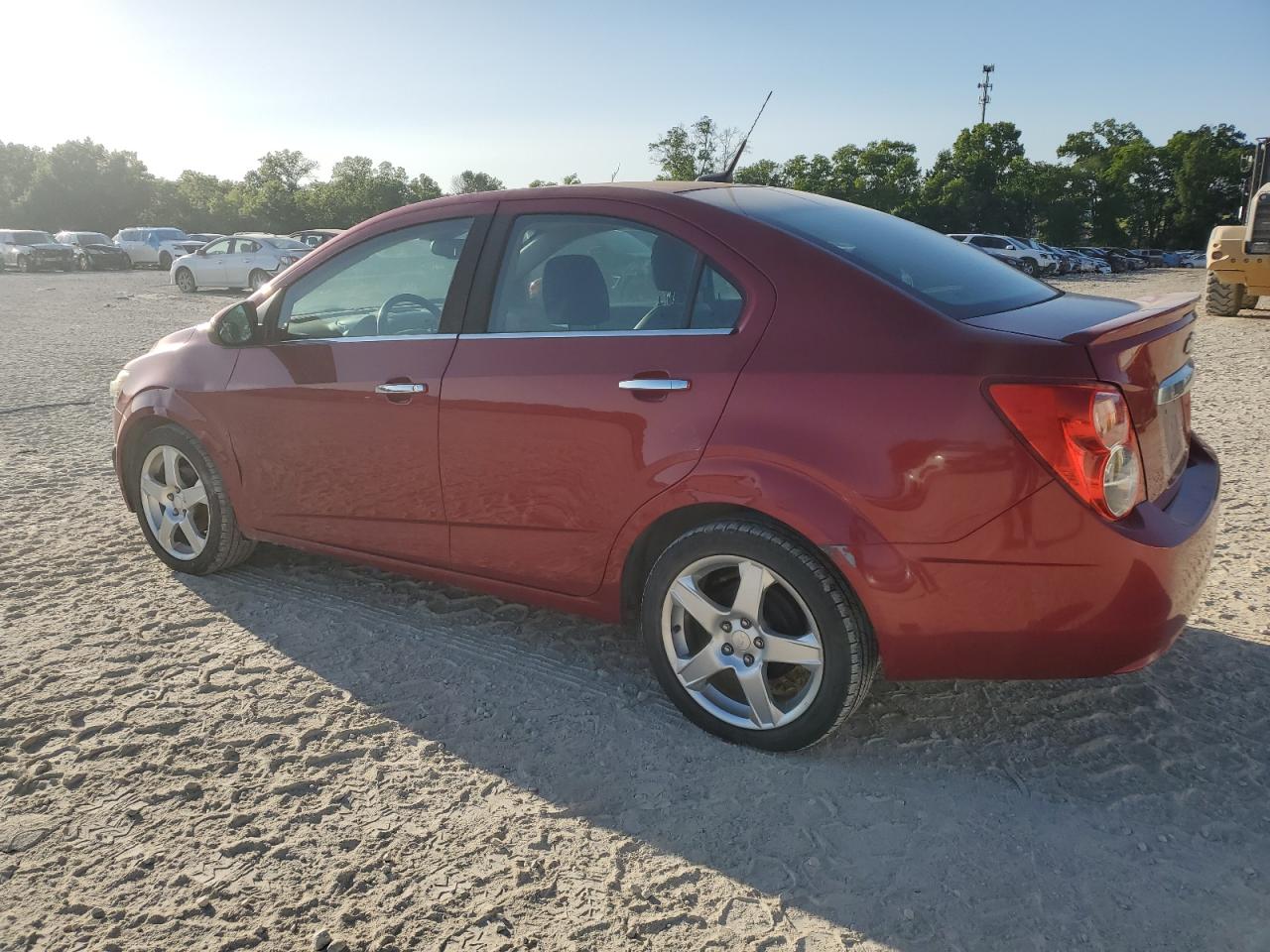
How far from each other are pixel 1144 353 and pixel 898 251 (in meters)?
0.84

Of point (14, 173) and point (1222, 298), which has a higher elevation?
point (14, 173)

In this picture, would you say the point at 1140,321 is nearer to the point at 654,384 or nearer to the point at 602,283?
the point at 654,384

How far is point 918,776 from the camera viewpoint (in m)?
2.88

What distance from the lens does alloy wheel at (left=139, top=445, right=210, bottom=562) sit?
439cm

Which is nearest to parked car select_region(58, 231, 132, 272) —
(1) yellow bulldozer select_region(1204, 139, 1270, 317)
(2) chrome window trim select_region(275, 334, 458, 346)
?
(1) yellow bulldozer select_region(1204, 139, 1270, 317)

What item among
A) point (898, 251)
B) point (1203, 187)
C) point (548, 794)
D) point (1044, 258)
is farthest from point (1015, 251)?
point (1203, 187)

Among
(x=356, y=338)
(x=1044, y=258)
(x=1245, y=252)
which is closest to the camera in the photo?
(x=356, y=338)

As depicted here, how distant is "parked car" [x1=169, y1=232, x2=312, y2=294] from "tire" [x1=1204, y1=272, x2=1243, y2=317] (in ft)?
64.1

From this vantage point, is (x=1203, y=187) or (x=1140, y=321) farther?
(x=1203, y=187)

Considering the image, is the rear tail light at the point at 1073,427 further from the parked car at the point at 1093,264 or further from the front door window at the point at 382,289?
the parked car at the point at 1093,264

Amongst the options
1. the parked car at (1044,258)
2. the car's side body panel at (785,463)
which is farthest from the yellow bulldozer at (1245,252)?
the parked car at (1044,258)

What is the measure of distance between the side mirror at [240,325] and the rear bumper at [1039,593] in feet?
8.96

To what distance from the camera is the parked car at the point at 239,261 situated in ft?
80.0

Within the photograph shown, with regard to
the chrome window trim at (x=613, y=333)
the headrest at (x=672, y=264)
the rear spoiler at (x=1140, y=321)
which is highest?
the headrest at (x=672, y=264)
